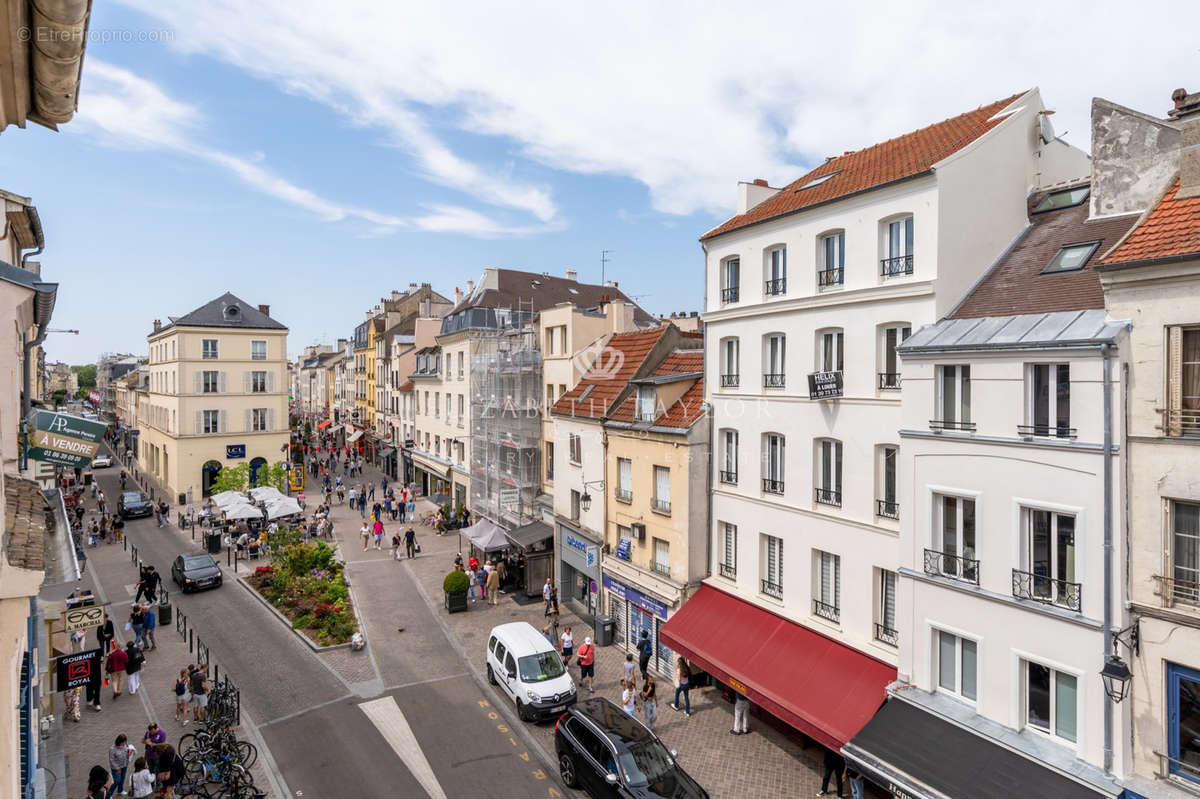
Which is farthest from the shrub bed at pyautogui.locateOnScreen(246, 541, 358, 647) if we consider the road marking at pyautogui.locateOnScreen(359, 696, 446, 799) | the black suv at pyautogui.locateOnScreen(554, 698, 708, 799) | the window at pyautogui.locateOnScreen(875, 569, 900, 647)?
the window at pyautogui.locateOnScreen(875, 569, 900, 647)

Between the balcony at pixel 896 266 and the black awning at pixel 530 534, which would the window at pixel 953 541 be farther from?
the black awning at pixel 530 534

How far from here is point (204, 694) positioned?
668 inches

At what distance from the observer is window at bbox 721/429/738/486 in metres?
18.4

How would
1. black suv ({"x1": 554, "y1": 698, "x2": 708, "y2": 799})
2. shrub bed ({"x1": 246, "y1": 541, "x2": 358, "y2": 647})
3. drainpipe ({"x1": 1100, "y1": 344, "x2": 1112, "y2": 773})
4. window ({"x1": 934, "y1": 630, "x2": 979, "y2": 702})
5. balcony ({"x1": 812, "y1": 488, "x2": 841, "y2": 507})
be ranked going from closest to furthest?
drainpipe ({"x1": 1100, "y1": 344, "x2": 1112, "y2": 773}), window ({"x1": 934, "y1": 630, "x2": 979, "y2": 702}), black suv ({"x1": 554, "y1": 698, "x2": 708, "y2": 799}), balcony ({"x1": 812, "y1": 488, "x2": 841, "y2": 507}), shrub bed ({"x1": 246, "y1": 541, "x2": 358, "y2": 647})

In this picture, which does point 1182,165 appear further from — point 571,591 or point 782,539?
point 571,591

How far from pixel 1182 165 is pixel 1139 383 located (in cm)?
413

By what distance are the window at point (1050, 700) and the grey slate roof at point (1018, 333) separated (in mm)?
5546

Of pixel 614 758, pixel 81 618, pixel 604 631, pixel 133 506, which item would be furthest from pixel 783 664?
pixel 133 506

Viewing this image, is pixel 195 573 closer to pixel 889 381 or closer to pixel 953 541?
pixel 889 381

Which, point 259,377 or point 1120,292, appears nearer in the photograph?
point 1120,292

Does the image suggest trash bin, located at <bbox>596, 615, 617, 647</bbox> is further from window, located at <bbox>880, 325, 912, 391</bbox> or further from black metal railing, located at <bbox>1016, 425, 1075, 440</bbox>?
black metal railing, located at <bbox>1016, 425, 1075, 440</bbox>

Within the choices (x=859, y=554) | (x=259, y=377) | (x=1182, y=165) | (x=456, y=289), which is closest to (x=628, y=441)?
(x=859, y=554)

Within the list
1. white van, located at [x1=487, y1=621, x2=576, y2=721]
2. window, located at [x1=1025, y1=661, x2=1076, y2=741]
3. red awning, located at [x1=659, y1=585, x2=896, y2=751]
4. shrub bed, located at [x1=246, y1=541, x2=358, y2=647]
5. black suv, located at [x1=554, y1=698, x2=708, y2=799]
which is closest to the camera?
window, located at [x1=1025, y1=661, x2=1076, y2=741]

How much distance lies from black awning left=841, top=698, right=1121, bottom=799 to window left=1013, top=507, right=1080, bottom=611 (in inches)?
106
